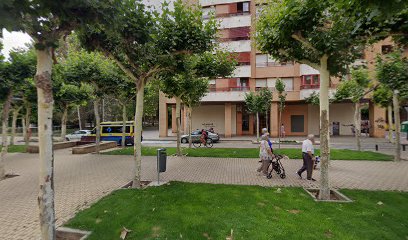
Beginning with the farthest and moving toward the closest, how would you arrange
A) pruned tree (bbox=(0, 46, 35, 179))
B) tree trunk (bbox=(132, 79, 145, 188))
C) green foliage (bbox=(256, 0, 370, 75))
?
pruned tree (bbox=(0, 46, 35, 179)), tree trunk (bbox=(132, 79, 145, 188)), green foliage (bbox=(256, 0, 370, 75))

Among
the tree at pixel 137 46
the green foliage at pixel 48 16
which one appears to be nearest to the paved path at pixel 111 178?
the tree at pixel 137 46

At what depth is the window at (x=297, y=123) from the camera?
3306 cm

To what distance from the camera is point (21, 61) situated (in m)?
10.1

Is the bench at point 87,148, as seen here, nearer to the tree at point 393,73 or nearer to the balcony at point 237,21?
the tree at point 393,73

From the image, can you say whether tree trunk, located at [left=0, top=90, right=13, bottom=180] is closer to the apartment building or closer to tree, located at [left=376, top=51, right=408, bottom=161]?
tree, located at [left=376, top=51, right=408, bottom=161]

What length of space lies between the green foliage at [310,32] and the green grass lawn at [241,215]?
3847mm

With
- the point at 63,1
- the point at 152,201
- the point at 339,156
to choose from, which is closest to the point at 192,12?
the point at 63,1

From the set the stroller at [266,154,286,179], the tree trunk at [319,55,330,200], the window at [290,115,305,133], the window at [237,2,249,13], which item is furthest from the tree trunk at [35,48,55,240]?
the window at [290,115,305,133]

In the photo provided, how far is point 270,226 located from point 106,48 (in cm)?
649

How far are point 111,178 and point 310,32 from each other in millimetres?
8379

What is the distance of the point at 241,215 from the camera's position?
527cm

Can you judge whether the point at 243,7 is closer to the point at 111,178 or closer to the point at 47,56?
the point at 111,178

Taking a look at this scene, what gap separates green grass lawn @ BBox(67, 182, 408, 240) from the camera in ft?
14.8

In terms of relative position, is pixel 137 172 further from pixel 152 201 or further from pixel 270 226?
pixel 270 226
